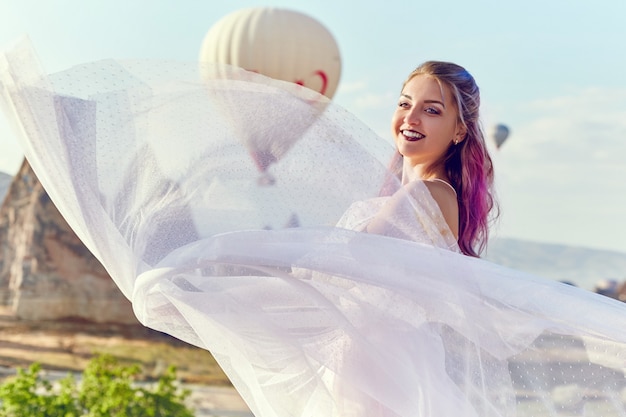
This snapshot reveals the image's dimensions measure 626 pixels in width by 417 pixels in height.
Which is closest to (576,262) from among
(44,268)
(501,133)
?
(501,133)

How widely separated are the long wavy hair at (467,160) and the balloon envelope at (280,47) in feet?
27.8

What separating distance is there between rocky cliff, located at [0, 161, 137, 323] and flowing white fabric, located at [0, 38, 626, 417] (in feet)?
23.0

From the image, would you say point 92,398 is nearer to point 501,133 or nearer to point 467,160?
point 467,160

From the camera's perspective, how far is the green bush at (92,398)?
4344mm

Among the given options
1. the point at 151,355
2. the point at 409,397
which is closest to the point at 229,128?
the point at 409,397

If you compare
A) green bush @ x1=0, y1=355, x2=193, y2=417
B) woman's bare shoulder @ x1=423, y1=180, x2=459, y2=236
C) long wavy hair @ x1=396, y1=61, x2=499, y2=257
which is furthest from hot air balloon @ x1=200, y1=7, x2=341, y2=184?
woman's bare shoulder @ x1=423, y1=180, x2=459, y2=236

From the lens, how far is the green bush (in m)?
4.34

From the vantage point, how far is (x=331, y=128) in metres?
1.77

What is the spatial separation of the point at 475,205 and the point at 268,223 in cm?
38

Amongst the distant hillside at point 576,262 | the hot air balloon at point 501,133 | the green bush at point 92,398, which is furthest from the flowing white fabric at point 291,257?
the distant hillside at point 576,262

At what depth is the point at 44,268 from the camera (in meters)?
8.70

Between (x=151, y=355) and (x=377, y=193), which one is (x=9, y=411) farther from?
(x=151, y=355)

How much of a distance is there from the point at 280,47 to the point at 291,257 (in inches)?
363

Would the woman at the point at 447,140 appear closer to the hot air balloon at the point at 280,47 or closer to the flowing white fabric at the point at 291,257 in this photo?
the flowing white fabric at the point at 291,257
